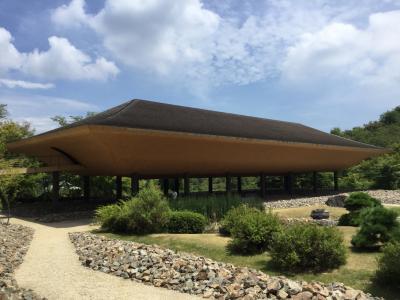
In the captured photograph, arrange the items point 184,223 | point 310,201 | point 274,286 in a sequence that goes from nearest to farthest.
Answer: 1. point 274,286
2. point 184,223
3. point 310,201

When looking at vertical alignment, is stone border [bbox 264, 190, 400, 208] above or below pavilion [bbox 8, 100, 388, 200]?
below

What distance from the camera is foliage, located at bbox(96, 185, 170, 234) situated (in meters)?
14.6

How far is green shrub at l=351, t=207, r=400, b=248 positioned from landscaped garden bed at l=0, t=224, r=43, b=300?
7.33 metres

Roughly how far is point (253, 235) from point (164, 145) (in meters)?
10.3

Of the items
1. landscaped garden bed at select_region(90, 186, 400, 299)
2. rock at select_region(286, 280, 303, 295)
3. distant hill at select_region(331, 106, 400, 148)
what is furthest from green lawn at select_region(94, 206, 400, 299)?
distant hill at select_region(331, 106, 400, 148)

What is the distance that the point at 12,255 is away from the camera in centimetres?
1131

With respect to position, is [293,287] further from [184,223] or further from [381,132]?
[381,132]

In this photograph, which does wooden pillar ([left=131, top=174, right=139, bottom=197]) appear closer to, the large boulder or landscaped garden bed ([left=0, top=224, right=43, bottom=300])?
landscaped garden bed ([left=0, top=224, right=43, bottom=300])

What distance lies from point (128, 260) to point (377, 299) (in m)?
5.66

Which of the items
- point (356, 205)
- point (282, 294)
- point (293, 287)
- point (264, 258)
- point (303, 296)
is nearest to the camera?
point (303, 296)

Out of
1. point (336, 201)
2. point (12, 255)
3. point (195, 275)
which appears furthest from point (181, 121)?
point (195, 275)

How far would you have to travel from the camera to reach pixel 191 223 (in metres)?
15.1

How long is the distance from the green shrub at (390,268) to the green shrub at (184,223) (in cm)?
808

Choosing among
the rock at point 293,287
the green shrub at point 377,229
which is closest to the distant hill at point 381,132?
the green shrub at point 377,229
